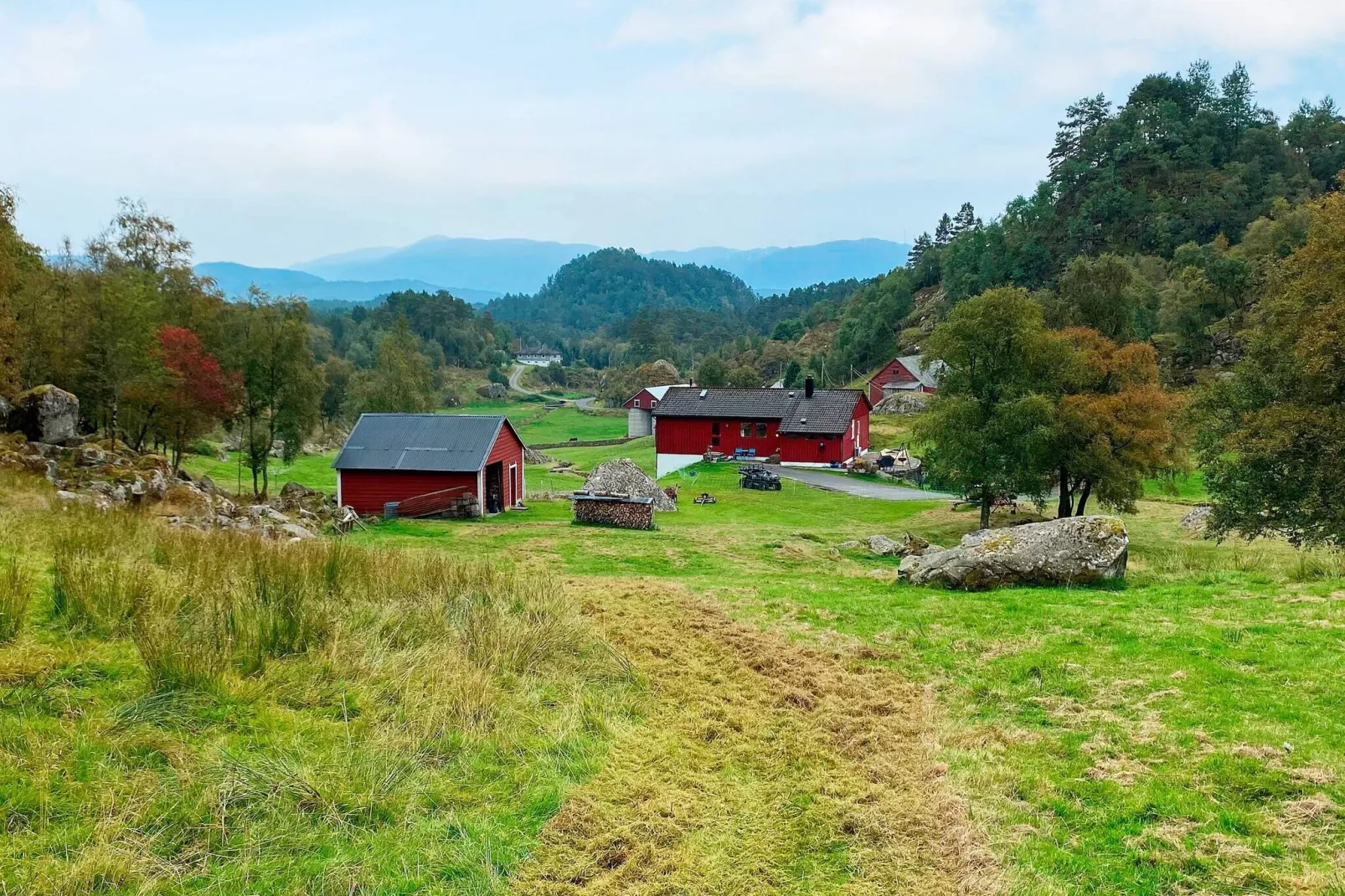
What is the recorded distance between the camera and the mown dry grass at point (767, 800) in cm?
520

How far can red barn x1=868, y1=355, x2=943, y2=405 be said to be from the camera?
270 ft

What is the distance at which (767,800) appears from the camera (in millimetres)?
6242

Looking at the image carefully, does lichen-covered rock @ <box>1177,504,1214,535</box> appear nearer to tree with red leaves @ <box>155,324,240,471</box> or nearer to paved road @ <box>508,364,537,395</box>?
tree with red leaves @ <box>155,324,240,471</box>

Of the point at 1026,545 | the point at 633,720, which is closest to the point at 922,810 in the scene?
the point at 633,720

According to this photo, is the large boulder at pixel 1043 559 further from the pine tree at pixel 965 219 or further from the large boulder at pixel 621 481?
the pine tree at pixel 965 219

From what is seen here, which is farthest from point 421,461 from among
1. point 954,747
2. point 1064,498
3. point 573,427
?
point 573,427

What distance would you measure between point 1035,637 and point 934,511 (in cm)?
2503

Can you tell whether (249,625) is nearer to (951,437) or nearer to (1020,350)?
(951,437)

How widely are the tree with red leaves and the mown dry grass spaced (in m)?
25.0

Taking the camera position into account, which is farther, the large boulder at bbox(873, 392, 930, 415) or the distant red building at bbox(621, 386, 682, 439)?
the distant red building at bbox(621, 386, 682, 439)

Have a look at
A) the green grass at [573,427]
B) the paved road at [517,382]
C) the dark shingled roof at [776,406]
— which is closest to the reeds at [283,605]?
the dark shingled roof at [776,406]

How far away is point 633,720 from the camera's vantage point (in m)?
7.69

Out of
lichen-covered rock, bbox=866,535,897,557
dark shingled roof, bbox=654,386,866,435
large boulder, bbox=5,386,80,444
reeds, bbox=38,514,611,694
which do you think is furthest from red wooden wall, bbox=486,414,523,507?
dark shingled roof, bbox=654,386,866,435

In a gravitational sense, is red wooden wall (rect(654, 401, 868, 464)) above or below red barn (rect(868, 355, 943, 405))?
below
